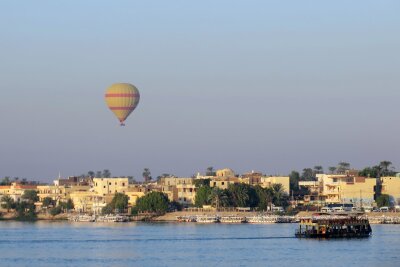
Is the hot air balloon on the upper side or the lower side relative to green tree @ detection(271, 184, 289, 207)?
upper

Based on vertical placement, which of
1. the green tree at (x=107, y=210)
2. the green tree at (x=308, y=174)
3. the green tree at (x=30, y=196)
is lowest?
the green tree at (x=107, y=210)

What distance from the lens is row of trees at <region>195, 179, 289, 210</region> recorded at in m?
141

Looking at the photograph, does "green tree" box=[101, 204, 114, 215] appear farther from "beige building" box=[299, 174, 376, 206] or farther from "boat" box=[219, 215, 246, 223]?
"beige building" box=[299, 174, 376, 206]

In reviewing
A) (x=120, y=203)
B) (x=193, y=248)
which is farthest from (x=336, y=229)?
(x=120, y=203)

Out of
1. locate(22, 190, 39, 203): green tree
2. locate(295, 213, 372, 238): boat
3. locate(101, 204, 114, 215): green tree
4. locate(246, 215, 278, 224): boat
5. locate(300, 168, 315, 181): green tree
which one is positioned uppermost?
locate(300, 168, 315, 181): green tree

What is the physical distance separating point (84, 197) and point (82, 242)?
6669cm

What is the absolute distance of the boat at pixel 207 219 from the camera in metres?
136

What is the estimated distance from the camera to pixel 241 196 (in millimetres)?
141000

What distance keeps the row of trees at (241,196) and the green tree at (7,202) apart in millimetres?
35189

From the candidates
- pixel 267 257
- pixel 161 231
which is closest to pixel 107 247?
pixel 267 257

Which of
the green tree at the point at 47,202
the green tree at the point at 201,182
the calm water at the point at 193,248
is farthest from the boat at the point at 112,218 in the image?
the calm water at the point at 193,248

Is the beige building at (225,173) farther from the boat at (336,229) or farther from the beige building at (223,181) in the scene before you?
the boat at (336,229)

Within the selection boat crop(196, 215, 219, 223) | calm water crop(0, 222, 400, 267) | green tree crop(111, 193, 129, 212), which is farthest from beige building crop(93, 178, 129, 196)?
calm water crop(0, 222, 400, 267)

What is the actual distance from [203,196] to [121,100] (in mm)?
24321
